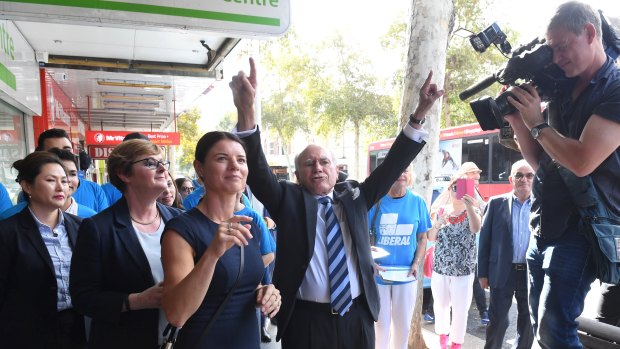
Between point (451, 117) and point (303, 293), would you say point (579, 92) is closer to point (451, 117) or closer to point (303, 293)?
point (303, 293)

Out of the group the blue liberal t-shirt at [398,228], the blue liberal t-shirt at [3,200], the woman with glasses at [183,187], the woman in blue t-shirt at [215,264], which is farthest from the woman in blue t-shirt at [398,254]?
the woman with glasses at [183,187]

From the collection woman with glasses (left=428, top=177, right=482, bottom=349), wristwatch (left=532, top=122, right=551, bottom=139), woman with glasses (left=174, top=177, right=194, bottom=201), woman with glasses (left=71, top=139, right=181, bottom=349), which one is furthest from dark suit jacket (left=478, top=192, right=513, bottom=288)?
woman with glasses (left=174, top=177, right=194, bottom=201)

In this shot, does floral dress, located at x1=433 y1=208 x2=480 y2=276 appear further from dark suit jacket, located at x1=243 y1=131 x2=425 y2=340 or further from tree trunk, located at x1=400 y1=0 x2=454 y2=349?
dark suit jacket, located at x1=243 y1=131 x2=425 y2=340

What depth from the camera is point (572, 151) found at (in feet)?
5.56

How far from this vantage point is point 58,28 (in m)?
4.88

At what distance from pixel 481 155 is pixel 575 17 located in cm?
1197

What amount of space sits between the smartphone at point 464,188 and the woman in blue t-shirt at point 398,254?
39 centimetres

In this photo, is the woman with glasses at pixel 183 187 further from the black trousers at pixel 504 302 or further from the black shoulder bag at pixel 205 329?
the black shoulder bag at pixel 205 329

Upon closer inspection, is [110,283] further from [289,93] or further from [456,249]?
[289,93]

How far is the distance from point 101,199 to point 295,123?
23092mm

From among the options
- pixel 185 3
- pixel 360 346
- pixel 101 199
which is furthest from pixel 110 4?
pixel 360 346

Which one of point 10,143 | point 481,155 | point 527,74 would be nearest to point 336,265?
point 527,74

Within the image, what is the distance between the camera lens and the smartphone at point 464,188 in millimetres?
4355

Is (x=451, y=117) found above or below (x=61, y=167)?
above
